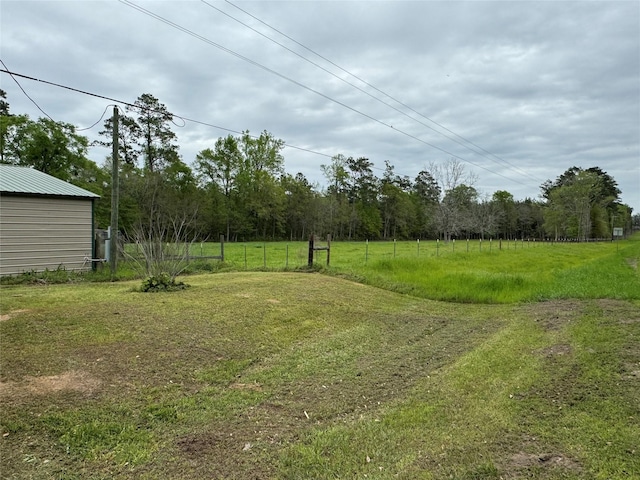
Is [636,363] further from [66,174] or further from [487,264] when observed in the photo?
[66,174]

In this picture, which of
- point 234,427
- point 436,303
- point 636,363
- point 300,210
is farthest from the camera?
point 300,210

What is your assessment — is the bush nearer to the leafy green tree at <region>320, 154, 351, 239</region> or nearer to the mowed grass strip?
the mowed grass strip

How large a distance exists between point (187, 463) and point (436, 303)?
9.31m

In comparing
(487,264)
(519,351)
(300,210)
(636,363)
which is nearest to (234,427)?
(519,351)

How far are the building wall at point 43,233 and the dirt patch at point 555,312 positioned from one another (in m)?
13.5

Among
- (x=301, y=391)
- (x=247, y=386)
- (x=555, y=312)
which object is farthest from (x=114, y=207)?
(x=555, y=312)

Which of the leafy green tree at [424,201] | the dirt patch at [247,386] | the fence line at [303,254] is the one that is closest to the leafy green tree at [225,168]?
the fence line at [303,254]

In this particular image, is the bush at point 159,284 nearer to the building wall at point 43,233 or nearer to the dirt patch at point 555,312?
the building wall at point 43,233

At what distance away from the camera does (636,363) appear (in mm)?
5070

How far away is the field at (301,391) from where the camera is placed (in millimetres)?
3098

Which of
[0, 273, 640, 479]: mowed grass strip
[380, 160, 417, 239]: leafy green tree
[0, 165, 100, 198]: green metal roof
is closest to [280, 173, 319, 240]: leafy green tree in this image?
[380, 160, 417, 239]: leafy green tree

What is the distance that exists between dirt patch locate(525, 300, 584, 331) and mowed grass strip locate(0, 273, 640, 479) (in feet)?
0.69

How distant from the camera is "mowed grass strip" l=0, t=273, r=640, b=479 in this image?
3096 mm

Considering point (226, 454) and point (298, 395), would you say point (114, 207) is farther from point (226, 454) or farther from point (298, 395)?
point (226, 454)
